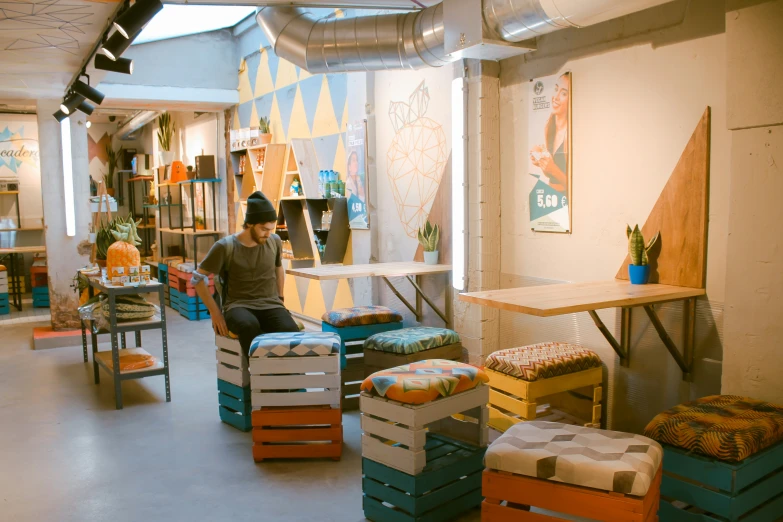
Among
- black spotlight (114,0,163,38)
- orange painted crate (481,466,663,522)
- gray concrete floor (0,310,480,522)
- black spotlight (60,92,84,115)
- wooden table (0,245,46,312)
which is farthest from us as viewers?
wooden table (0,245,46,312)

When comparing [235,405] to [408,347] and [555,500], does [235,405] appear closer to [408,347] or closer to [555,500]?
[408,347]

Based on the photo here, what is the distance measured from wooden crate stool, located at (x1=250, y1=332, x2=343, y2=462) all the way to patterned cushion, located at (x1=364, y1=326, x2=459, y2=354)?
1.80 ft

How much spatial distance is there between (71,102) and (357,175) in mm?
2963

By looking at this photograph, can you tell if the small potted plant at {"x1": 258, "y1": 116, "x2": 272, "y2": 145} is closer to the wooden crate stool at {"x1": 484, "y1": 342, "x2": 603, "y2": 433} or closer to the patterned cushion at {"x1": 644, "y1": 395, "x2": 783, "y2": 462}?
the wooden crate stool at {"x1": 484, "y1": 342, "x2": 603, "y2": 433}

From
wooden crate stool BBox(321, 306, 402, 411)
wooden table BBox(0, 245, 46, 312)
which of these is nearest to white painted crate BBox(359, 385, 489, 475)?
wooden crate stool BBox(321, 306, 402, 411)

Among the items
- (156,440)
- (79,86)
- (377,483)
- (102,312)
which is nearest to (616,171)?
(377,483)

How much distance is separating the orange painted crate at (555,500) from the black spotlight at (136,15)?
316cm

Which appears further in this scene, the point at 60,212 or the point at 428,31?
the point at 60,212

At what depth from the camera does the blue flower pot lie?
334 centimetres

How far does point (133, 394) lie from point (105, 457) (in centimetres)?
133

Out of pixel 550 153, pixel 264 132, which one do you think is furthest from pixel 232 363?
pixel 264 132

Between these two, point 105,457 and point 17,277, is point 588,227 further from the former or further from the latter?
point 17,277

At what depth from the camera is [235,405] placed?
4.11 meters

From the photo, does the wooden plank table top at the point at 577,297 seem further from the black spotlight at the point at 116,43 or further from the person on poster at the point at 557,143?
the black spotlight at the point at 116,43
